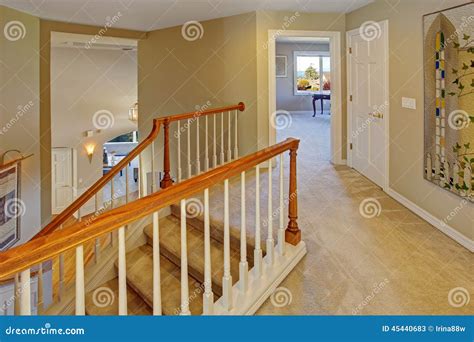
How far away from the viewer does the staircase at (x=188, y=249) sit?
148cm

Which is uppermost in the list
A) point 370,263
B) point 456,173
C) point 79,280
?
point 456,173

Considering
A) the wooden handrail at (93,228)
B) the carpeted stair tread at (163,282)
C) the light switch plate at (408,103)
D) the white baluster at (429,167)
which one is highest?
the light switch plate at (408,103)

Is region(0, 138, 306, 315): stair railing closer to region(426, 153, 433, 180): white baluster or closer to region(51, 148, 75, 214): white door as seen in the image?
region(426, 153, 433, 180): white baluster

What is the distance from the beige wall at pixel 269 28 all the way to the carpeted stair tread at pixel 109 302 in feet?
9.41

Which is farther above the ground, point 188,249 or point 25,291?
point 25,291

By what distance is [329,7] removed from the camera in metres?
4.98

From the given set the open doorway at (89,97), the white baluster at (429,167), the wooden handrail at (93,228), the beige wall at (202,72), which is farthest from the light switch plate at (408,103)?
the open doorway at (89,97)

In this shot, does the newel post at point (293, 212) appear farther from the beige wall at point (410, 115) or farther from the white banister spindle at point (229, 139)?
the white banister spindle at point (229, 139)

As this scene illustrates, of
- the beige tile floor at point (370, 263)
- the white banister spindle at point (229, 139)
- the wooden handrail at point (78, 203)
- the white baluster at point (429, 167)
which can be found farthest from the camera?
the white banister spindle at point (229, 139)

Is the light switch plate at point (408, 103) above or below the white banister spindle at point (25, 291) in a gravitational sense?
above

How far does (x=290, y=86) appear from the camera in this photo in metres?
11.4

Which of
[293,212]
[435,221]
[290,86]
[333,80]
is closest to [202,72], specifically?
[333,80]

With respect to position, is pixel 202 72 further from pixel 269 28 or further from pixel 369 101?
pixel 369 101

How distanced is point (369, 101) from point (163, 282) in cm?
327
